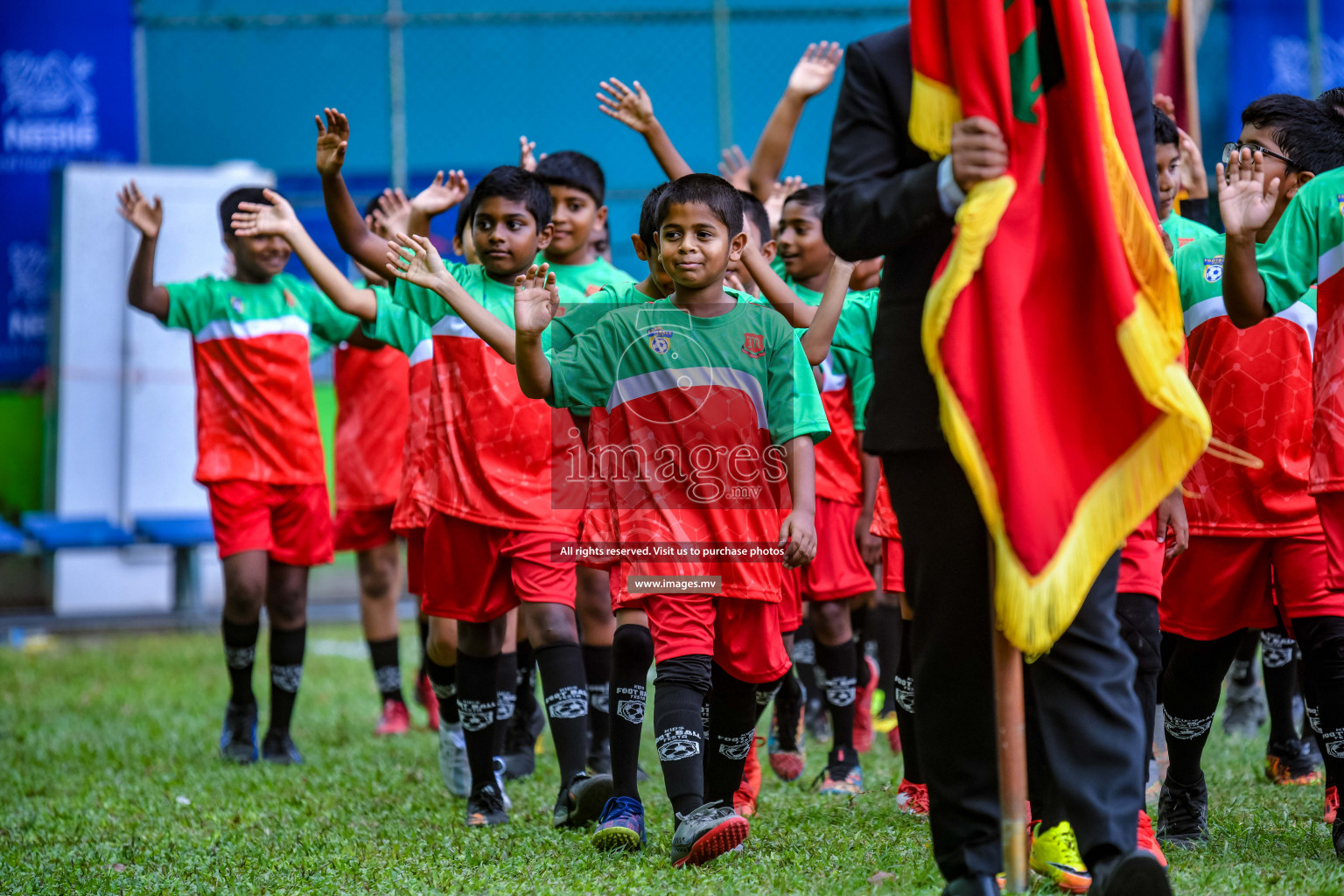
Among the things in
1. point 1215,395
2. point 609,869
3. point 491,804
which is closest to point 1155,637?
point 1215,395

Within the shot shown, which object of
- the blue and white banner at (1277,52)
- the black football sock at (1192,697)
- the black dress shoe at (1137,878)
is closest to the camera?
the black dress shoe at (1137,878)

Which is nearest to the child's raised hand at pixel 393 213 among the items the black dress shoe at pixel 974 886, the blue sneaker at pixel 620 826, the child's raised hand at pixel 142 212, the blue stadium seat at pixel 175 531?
the child's raised hand at pixel 142 212

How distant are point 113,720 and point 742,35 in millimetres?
7021

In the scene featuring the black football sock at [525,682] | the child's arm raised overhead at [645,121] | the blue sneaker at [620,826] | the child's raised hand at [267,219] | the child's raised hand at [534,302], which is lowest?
the blue sneaker at [620,826]

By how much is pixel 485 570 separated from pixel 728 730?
3.25 feet

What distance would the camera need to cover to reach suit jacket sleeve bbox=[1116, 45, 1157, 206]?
2809 mm

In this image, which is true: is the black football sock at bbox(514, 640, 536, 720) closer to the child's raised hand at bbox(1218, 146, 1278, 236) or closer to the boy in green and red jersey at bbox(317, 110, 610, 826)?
the boy in green and red jersey at bbox(317, 110, 610, 826)

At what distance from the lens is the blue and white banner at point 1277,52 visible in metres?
9.59

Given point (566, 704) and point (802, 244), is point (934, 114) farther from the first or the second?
point (802, 244)

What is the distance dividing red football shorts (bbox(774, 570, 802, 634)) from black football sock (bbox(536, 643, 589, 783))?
65cm

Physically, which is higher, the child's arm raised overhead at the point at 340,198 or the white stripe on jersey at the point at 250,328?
the child's arm raised overhead at the point at 340,198

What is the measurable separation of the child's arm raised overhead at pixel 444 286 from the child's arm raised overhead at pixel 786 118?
1.86 meters

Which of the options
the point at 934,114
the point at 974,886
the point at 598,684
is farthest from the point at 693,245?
the point at 974,886

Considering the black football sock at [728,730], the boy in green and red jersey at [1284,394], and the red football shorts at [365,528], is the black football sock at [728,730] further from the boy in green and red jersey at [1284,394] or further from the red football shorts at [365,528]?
the red football shorts at [365,528]
